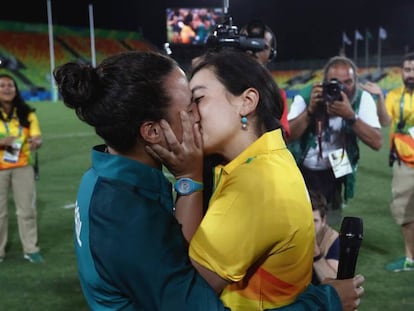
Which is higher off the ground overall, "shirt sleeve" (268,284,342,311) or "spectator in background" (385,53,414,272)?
"shirt sleeve" (268,284,342,311)

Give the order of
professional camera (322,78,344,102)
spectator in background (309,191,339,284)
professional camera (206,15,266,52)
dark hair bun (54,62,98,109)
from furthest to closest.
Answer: professional camera (322,78,344,102), spectator in background (309,191,339,284), professional camera (206,15,266,52), dark hair bun (54,62,98,109)

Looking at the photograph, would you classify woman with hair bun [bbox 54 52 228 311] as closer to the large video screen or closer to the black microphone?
the black microphone

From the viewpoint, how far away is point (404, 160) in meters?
5.24

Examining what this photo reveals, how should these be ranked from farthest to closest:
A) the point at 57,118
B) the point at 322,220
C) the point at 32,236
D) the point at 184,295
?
the point at 57,118 → the point at 32,236 → the point at 322,220 → the point at 184,295

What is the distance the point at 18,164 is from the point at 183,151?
420 centimetres

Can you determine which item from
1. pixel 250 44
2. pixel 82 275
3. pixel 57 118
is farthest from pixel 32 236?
pixel 57 118

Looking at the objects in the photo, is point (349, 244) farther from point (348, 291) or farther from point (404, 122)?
point (404, 122)

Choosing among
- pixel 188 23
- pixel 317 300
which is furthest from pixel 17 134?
pixel 188 23

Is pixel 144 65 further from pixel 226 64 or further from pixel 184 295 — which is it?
pixel 184 295

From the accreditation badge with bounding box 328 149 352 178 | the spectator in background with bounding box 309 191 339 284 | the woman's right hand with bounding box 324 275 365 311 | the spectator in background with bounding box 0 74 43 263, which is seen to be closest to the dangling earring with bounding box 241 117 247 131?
A: the woman's right hand with bounding box 324 275 365 311

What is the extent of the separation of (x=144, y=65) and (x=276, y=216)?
1.65 ft

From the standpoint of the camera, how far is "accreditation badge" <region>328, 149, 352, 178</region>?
4.10 metres

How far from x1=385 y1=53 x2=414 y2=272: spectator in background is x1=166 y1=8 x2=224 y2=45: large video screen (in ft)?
138

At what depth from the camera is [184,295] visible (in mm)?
1252
